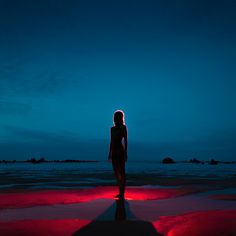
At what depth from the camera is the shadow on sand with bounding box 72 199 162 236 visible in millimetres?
5469

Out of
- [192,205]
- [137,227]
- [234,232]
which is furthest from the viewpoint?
[192,205]

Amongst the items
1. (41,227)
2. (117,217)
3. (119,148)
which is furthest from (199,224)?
(119,148)

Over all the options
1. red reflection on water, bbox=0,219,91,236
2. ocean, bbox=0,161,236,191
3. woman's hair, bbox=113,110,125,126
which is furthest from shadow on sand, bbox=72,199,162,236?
ocean, bbox=0,161,236,191

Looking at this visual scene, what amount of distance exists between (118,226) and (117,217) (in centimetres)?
97

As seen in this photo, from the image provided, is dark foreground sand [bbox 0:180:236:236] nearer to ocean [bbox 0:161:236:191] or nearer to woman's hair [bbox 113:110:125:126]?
woman's hair [bbox 113:110:125:126]

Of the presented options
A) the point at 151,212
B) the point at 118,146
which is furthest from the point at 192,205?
the point at 118,146

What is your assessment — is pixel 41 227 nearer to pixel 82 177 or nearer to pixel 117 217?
pixel 117 217

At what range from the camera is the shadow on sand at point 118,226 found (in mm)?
5469

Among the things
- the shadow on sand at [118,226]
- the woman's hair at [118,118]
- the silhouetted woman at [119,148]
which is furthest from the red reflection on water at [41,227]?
the woman's hair at [118,118]

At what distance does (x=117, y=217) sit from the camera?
696cm

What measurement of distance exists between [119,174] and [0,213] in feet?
10.6

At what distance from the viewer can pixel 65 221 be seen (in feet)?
21.4

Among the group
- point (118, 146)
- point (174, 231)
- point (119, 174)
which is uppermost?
point (118, 146)

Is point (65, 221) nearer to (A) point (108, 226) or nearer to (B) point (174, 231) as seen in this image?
(A) point (108, 226)
